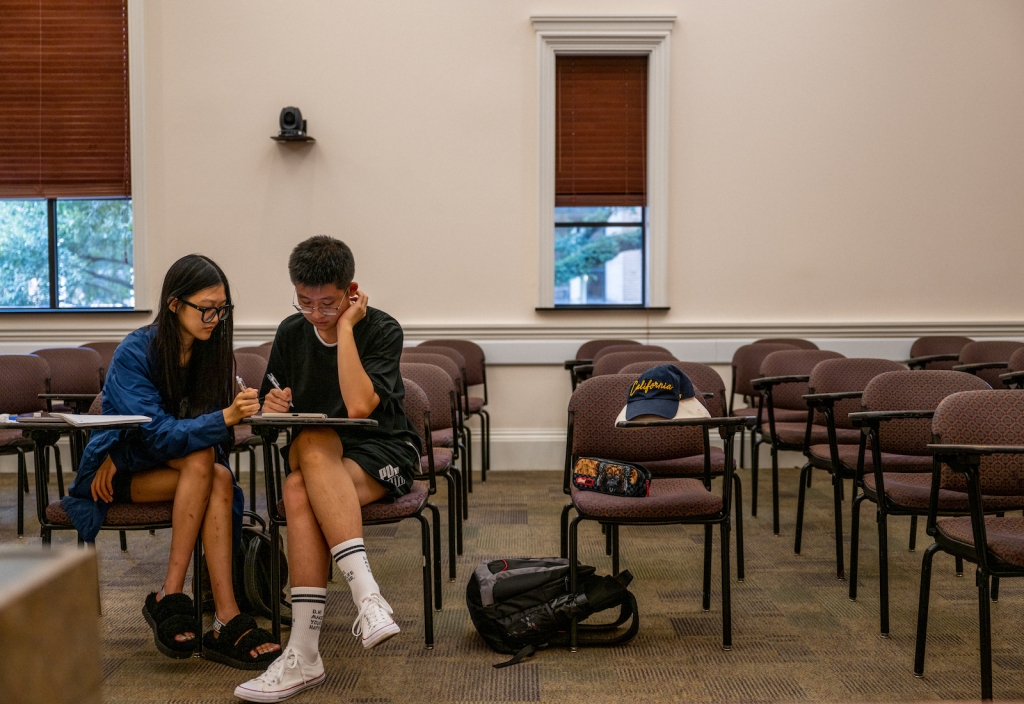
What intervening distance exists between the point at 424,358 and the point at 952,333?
3.84 m

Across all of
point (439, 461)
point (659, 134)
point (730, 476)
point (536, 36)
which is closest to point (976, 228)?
point (659, 134)

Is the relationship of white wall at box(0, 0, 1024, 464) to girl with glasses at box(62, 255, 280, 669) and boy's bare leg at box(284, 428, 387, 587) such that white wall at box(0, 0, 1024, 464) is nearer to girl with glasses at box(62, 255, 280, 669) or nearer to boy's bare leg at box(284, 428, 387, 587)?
girl with glasses at box(62, 255, 280, 669)

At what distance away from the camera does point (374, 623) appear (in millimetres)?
2125

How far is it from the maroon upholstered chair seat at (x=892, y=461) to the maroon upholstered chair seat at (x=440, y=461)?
155cm

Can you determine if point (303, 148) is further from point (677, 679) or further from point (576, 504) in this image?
point (677, 679)

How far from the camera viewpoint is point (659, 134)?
5457 mm

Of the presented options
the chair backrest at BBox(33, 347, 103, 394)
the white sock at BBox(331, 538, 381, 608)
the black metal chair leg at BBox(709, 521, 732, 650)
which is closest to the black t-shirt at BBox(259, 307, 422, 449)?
the white sock at BBox(331, 538, 381, 608)

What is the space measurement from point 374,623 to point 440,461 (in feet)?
4.05

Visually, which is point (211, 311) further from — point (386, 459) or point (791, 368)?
point (791, 368)

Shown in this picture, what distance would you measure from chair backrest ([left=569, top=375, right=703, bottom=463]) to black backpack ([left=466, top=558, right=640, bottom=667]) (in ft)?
1.56

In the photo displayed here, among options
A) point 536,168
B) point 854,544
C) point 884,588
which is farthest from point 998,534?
point 536,168

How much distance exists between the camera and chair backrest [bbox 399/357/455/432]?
357cm

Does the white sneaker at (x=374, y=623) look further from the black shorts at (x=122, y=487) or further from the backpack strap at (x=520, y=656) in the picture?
the black shorts at (x=122, y=487)

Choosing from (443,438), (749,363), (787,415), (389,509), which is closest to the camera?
(389,509)
